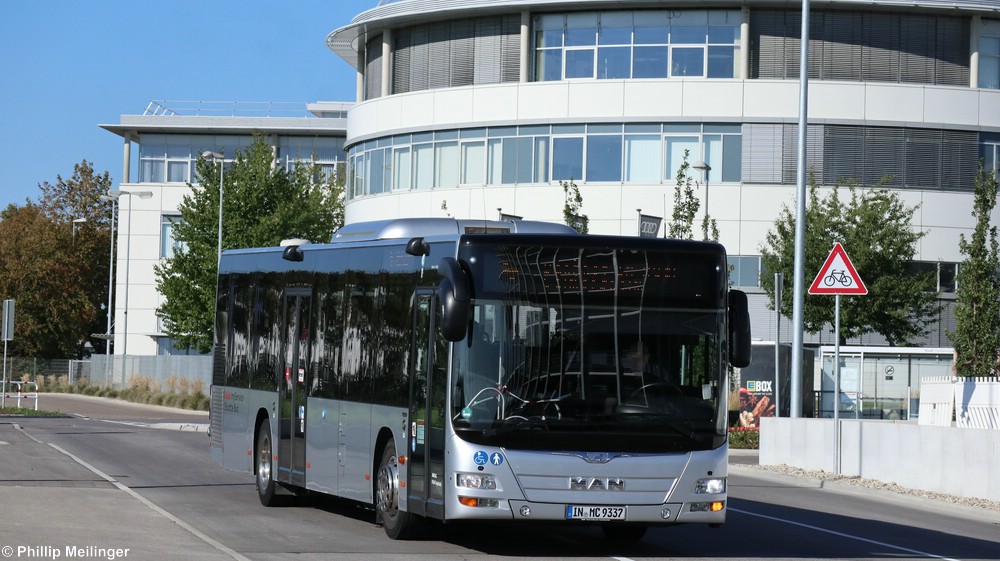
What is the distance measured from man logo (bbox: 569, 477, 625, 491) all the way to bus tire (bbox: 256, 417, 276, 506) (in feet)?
18.7

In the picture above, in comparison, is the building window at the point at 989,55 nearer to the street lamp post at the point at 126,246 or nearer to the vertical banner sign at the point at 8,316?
the vertical banner sign at the point at 8,316

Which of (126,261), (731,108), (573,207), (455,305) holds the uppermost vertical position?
(731,108)

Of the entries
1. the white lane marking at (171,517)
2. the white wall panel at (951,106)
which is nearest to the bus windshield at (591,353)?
the white lane marking at (171,517)

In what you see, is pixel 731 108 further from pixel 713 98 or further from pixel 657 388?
pixel 657 388

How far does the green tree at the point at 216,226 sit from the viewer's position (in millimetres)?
55094

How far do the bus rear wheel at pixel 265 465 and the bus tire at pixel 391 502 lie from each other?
316cm

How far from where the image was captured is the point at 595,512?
12.4m

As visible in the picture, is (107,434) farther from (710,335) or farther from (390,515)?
(710,335)

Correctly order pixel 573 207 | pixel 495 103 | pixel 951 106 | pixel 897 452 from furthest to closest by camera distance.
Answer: pixel 495 103 < pixel 951 106 < pixel 573 207 < pixel 897 452

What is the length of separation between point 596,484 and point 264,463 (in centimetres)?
617

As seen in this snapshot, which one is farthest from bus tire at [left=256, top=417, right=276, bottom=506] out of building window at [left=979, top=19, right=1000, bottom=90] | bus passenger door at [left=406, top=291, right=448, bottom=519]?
building window at [left=979, top=19, right=1000, bottom=90]

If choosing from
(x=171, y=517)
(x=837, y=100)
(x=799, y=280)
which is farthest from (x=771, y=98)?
(x=171, y=517)

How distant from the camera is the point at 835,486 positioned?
939 inches

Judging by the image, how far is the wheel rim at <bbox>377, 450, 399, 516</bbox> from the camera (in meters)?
13.8
